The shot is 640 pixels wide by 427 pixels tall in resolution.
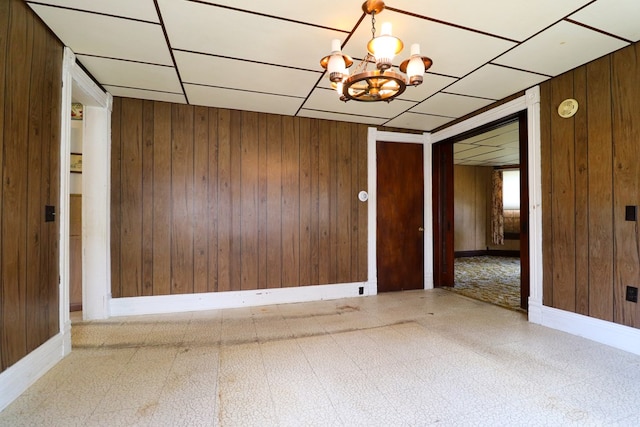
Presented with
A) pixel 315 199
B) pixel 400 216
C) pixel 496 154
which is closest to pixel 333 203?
pixel 315 199

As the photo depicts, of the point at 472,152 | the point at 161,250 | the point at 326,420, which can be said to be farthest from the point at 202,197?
the point at 472,152

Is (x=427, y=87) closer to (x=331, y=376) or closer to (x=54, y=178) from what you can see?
(x=331, y=376)

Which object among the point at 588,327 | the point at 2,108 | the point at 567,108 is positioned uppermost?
the point at 567,108

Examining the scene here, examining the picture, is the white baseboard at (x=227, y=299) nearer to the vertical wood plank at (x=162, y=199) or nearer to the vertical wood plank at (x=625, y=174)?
the vertical wood plank at (x=162, y=199)

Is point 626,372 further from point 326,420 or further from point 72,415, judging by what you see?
point 72,415

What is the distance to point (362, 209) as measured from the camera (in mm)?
4238

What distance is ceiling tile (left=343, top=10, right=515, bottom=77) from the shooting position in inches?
79.1

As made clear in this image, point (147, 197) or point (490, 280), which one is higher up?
point (147, 197)

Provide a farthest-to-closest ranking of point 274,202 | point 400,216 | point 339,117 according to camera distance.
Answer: point 400,216, point 339,117, point 274,202

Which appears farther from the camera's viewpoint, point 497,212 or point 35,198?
point 497,212

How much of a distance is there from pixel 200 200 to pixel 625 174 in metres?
4.04

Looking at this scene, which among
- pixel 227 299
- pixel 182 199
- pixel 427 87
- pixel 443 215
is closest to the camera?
pixel 427 87

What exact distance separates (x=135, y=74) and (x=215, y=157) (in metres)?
1.14

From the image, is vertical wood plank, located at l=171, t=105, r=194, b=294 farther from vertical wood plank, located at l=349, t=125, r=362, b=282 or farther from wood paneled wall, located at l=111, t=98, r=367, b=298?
vertical wood plank, located at l=349, t=125, r=362, b=282
